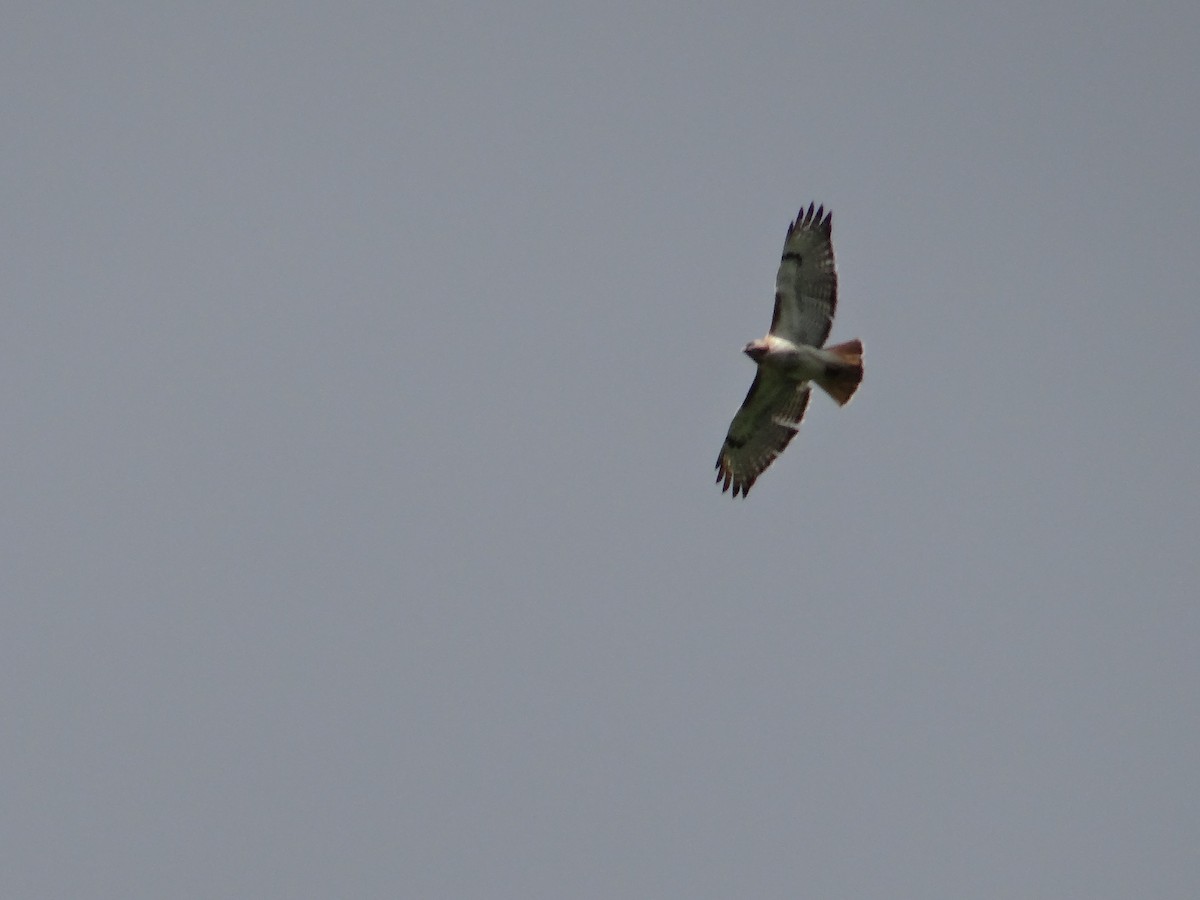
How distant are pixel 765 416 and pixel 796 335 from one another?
1.43 meters

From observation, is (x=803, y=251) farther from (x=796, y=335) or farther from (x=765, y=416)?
(x=765, y=416)

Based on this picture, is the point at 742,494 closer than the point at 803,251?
No

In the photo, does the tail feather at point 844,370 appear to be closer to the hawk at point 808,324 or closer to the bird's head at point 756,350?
the hawk at point 808,324

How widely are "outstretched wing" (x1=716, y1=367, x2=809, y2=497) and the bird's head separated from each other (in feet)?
0.97

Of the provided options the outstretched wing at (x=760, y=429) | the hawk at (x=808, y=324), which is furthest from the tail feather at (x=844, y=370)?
the outstretched wing at (x=760, y=429)

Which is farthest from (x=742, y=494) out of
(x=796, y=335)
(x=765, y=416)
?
(x=796, y=335)

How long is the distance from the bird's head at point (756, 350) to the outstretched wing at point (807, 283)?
0.88ft

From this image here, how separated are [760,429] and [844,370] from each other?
1.93m

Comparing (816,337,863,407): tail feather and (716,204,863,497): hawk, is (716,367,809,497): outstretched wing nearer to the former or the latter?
(716,204,863,497): hawk

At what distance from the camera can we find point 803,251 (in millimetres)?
19781

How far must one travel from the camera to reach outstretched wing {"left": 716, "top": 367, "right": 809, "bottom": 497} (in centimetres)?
2050

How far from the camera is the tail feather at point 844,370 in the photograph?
19469 millimetres

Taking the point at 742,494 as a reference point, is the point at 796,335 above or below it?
above

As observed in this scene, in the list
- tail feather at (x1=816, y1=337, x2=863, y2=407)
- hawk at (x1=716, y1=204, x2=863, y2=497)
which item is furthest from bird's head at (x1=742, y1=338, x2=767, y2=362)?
tail feather at (x1=816, y1=337, x2=863, y2=407)
